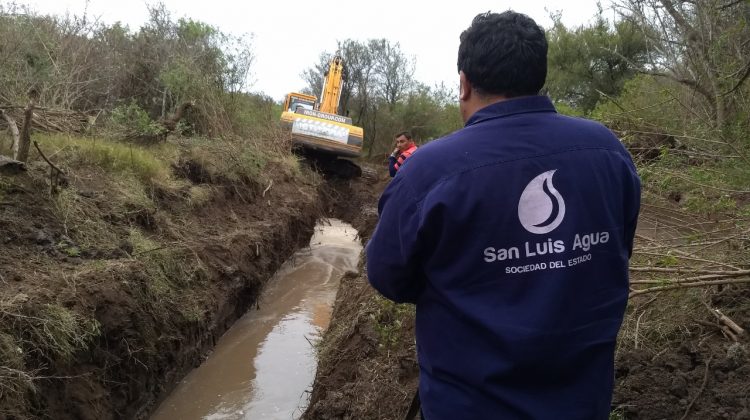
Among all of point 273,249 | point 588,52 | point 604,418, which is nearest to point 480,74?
point 604,418

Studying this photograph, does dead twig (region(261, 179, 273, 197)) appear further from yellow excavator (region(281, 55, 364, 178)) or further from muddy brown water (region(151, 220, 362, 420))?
yellow excavator (region(281, 55, 364, 178))

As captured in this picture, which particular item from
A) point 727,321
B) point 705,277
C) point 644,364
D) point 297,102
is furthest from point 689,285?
point 297,102

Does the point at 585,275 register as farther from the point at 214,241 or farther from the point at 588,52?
the point at 588,52

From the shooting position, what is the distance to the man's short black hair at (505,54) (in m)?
1.52

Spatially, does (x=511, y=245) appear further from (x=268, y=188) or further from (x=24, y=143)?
(x=268, y=188)

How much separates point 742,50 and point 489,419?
4.79 meters

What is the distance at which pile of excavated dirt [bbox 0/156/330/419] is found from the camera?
12.5 feet

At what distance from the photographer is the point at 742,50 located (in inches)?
190

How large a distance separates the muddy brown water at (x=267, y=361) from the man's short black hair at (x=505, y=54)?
4.35 m

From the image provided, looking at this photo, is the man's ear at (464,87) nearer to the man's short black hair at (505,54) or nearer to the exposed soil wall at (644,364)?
the man's short black hair at (505,54)

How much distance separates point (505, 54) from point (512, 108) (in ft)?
0.48

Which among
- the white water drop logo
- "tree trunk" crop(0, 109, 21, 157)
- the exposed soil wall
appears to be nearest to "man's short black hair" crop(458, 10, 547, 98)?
the white water drop logo

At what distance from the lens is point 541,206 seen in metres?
1.46

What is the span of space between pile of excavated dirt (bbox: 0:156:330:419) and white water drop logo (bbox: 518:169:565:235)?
329cm
